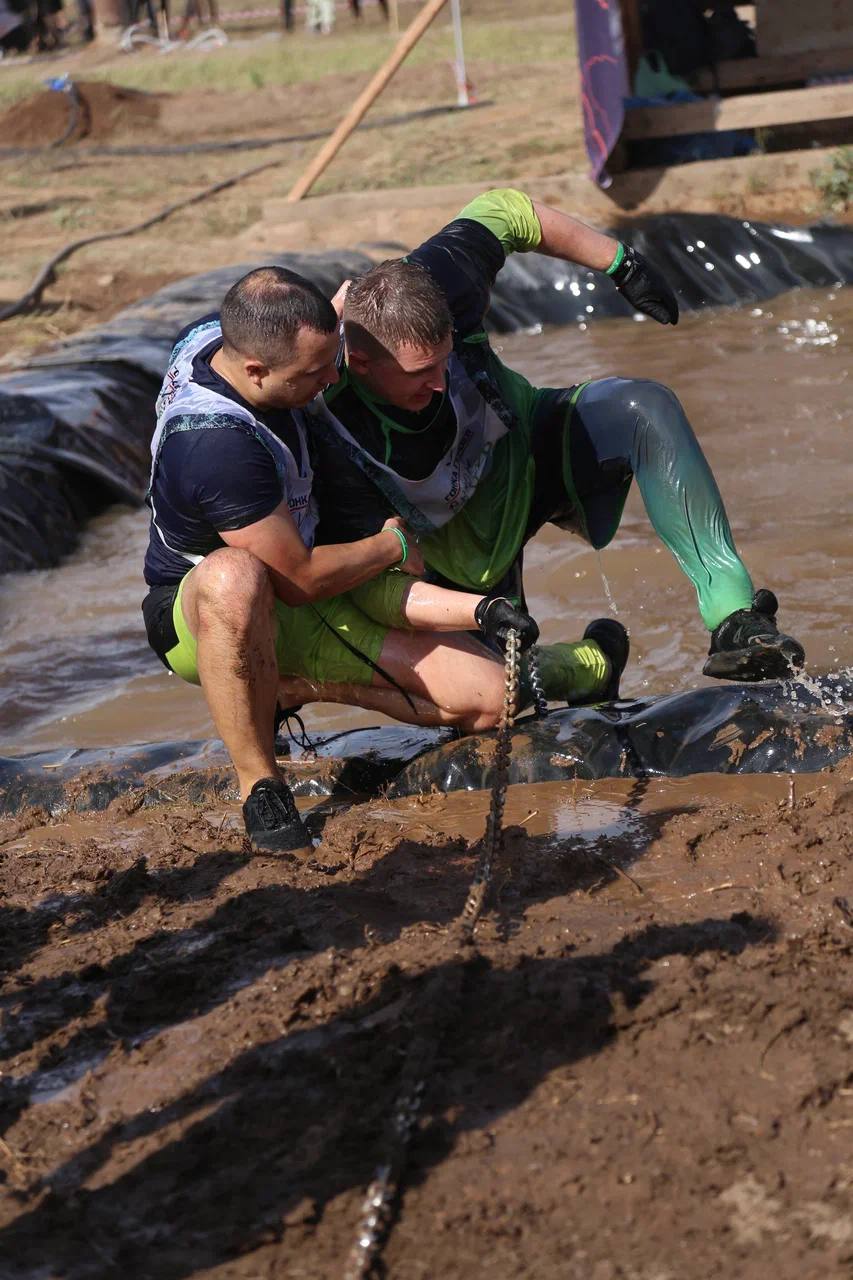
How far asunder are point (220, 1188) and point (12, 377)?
22.8 feet

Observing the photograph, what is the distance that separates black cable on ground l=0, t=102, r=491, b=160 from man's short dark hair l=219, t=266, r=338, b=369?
14183mm

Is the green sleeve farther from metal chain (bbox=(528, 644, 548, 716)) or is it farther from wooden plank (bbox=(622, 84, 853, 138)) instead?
wooden plank (bbox=(622, 84, 853, 138))

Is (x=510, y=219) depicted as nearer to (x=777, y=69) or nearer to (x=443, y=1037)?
(x=443, y=1037)

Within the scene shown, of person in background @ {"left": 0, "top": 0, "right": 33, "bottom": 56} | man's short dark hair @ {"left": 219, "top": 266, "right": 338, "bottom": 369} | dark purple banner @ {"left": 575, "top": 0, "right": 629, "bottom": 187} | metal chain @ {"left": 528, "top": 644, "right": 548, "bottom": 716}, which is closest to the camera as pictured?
man's short dark hair @ {"left": 219, "top": 266, "right": 338, "bottom": 369}

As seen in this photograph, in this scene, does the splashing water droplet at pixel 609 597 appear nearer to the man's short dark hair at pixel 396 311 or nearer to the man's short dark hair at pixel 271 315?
the man's short dark hair at pixel 396 311

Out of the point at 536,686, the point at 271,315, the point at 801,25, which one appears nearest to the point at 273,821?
the point at 536,686

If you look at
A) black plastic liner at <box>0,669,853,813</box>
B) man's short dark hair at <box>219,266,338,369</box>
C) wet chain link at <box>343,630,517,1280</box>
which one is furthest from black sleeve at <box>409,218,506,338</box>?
wet chain link at <box>343,630,517,1280</box>

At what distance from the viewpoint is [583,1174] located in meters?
2.25

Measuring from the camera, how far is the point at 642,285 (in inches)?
183

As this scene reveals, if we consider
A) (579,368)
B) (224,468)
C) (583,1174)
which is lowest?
(579,368)

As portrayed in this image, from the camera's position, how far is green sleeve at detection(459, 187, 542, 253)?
15.1ft

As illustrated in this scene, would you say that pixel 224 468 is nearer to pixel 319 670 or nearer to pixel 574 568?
pixel 319 670

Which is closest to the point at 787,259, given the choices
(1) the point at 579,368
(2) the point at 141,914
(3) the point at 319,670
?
(1) the point at 579,368

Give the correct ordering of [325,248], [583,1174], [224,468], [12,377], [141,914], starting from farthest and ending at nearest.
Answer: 1. [325,248]
2. [12,377]
3. [224,468]
4. [141,914]
5. [583,1174]
